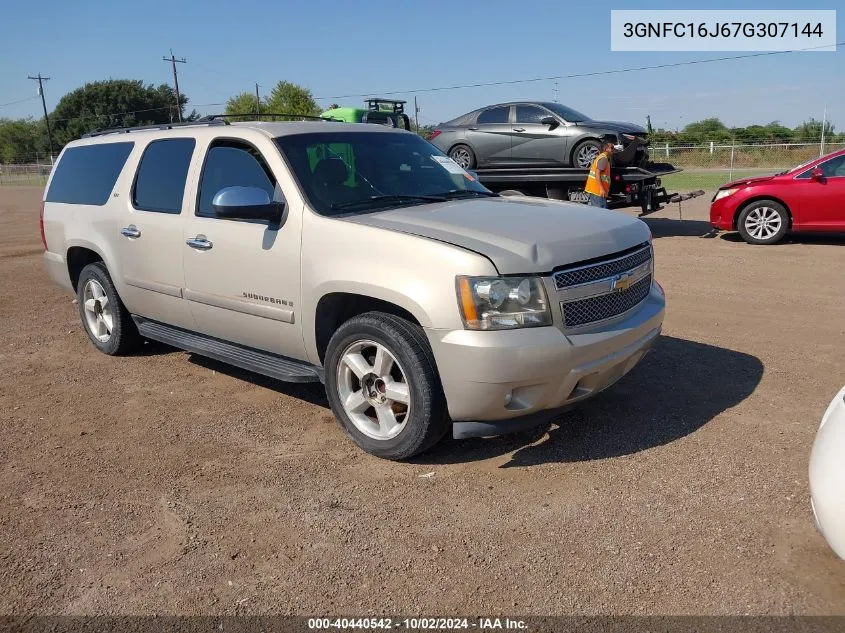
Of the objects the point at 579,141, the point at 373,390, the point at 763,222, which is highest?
the point at 579,141

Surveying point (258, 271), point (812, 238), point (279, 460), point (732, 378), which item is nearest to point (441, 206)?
point (258, 271)

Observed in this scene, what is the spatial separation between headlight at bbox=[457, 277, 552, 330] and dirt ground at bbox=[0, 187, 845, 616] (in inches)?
33.6

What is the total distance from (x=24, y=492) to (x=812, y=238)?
38.6 ft

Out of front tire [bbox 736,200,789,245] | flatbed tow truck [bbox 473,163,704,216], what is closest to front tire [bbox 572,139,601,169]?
flatbed tow truck [bbox 473,163,704,216]

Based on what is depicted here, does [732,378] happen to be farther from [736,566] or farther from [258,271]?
[258,271]

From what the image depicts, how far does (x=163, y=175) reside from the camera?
5.29m

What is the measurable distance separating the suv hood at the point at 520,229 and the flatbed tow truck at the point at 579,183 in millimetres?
7726

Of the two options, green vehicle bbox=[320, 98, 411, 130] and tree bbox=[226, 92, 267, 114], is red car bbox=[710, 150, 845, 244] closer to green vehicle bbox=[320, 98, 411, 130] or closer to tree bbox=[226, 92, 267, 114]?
green vehicle bbox=[320, 98, 411, 130]

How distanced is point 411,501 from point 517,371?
0.83 meters

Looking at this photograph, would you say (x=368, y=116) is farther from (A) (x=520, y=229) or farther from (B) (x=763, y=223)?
(A) (x=520, y=229)

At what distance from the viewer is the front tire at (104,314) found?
19.5 ft

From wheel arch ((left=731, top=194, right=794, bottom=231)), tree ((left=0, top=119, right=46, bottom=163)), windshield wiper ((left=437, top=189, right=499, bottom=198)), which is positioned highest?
tree ((left=0, top=119, right=46, bottom=163))

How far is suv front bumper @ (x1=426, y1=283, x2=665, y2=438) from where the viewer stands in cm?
351

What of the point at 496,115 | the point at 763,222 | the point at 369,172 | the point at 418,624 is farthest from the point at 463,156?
the point at 418,624
